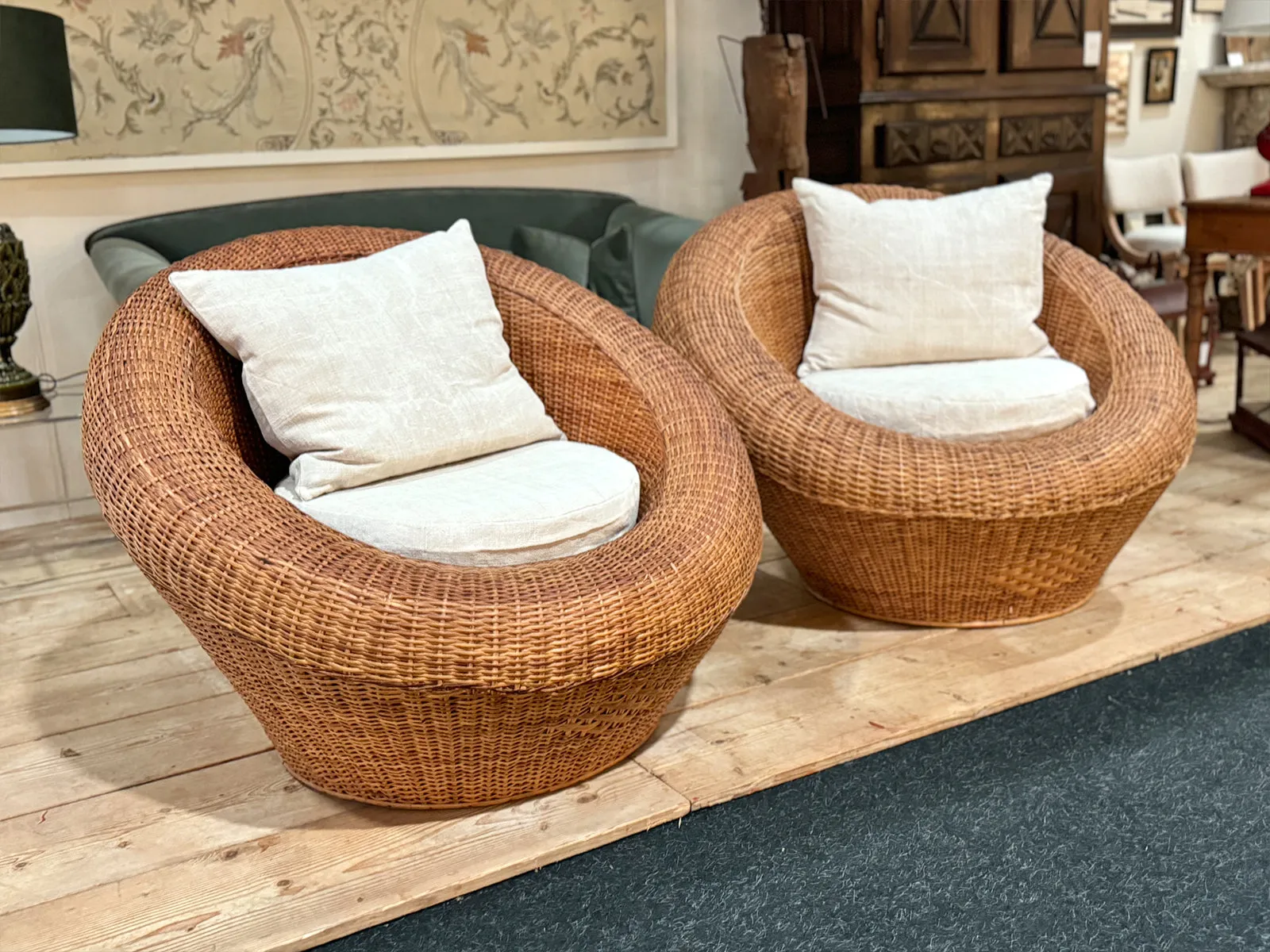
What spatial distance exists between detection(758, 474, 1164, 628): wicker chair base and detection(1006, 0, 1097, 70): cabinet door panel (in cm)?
230

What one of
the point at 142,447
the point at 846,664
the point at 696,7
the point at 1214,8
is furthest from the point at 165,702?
the point at 1214,8

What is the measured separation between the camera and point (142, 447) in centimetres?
173

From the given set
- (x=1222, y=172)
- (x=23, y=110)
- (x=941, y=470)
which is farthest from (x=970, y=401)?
(x=1222, y=172)

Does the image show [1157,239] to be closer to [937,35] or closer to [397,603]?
[937,35]

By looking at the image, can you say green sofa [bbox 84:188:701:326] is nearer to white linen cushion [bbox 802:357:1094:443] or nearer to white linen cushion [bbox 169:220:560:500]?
white linen cushion [bbox 802:357:1094:443]

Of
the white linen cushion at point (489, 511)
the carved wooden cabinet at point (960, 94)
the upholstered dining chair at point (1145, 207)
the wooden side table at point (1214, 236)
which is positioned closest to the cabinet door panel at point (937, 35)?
the carved wooden cabinet at point (960, 94)

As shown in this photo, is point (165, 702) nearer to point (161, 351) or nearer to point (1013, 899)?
point (161, 351)

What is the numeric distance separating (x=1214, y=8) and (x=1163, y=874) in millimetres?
5418

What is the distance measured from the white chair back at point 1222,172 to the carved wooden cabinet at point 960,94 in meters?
1.64

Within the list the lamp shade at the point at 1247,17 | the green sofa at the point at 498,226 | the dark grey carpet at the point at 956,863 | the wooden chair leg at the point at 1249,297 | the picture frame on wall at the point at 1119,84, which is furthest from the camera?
the picture frame on wall at the point at 1119,84

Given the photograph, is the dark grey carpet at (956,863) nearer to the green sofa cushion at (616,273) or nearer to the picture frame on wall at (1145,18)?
the green sofa cushion at (616,273)

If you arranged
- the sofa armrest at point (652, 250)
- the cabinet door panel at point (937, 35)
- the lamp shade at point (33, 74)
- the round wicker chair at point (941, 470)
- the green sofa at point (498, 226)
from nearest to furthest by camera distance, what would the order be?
1. the round wicker chair at point (941, 470)
2. the lamp shade at point (33, 74)
3. the green sofa at point (498, 226)
4. the sofa armrest at point (652, 250)
5. the cabinet door panel at point (937, 35)

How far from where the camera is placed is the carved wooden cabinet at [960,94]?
3.86 meters

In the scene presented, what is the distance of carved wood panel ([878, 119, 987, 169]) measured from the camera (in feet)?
12.8
